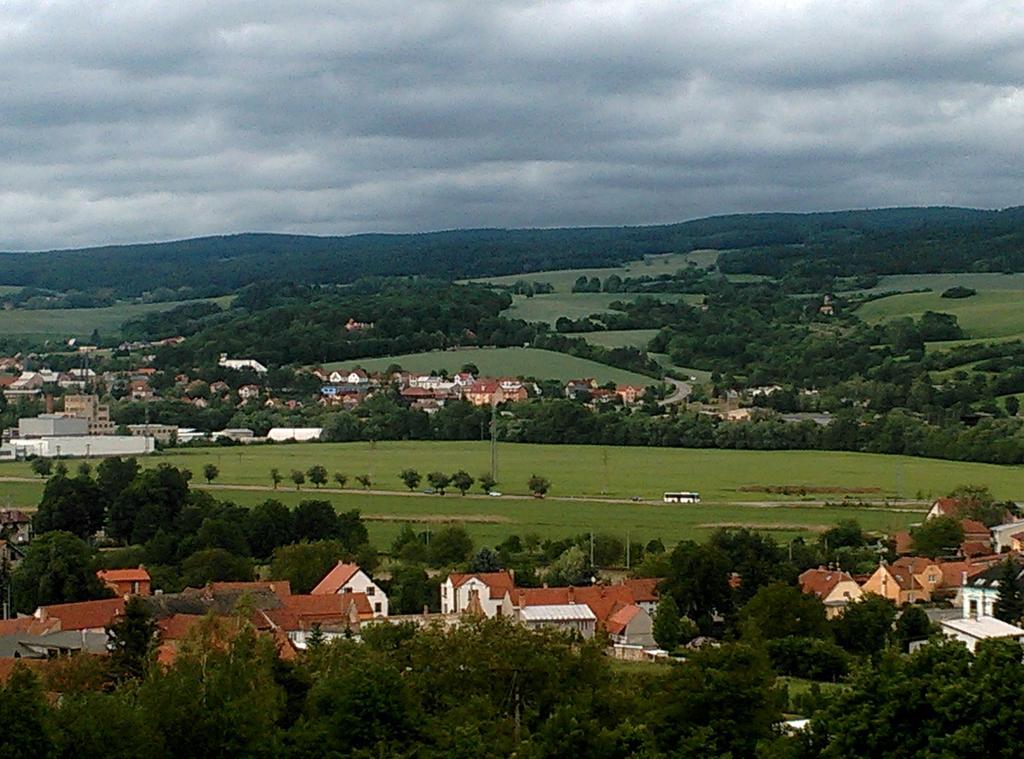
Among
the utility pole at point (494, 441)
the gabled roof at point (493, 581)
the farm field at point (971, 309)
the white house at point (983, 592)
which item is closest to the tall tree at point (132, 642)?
the gabled roof at point (493, 581)

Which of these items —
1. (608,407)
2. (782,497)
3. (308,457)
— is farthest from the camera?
(608,407)

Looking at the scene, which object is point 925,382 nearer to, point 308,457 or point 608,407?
point 608,407

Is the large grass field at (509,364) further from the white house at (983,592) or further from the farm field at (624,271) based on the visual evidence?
the white house at (983,592)

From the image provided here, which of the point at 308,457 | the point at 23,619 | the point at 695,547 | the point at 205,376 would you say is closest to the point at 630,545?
the point at 695,547

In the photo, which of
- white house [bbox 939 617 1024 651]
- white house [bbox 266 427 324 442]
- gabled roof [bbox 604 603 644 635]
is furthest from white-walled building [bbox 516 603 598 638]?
→ white house [bbox 266 427 324 442]

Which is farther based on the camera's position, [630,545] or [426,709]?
[630,545]
